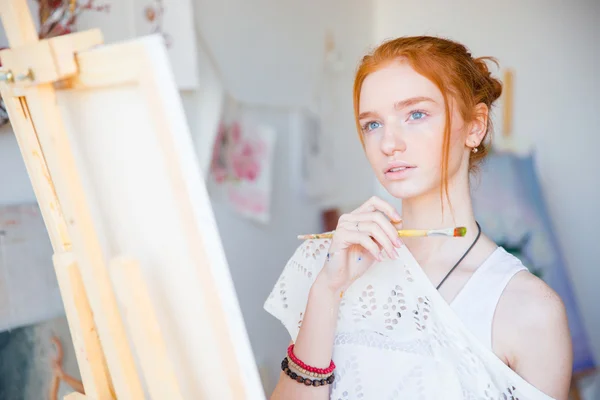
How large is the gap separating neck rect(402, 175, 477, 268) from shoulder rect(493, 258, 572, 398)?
16 centimetres

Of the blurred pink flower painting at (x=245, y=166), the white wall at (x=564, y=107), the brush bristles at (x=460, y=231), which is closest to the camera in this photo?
the brush bristles at (x=460, y=231)

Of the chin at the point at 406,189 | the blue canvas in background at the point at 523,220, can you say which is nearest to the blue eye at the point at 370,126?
the chin at the point at 406,189

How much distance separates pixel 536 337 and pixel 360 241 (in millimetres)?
311

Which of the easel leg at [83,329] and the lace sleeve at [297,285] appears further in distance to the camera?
the lace sleeve at [297,285]

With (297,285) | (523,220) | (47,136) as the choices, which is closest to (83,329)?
(47,136)

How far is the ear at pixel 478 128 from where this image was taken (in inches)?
42.3

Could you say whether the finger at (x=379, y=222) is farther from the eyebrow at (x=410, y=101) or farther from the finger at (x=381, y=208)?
the eyebrow at (x=410, y=101)

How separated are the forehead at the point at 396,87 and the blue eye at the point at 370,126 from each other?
0.10ft

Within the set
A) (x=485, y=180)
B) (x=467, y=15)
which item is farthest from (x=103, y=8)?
(x=467, y=15)

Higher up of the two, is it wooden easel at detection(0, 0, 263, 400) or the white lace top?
wooden easel at detection(0, 0, 263, 400)

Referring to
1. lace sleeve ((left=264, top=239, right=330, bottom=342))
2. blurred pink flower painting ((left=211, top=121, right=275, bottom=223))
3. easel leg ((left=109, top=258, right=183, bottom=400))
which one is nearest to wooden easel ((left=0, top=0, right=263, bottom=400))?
easel leg ((left=109, top=258, right=183, bottom=400))

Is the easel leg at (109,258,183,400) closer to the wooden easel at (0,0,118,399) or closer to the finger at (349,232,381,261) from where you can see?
the wooden easel at (0,0,118,399)

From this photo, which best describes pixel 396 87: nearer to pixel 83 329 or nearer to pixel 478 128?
pixel 478 128

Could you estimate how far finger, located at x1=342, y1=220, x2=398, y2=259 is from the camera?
36.5 inches
